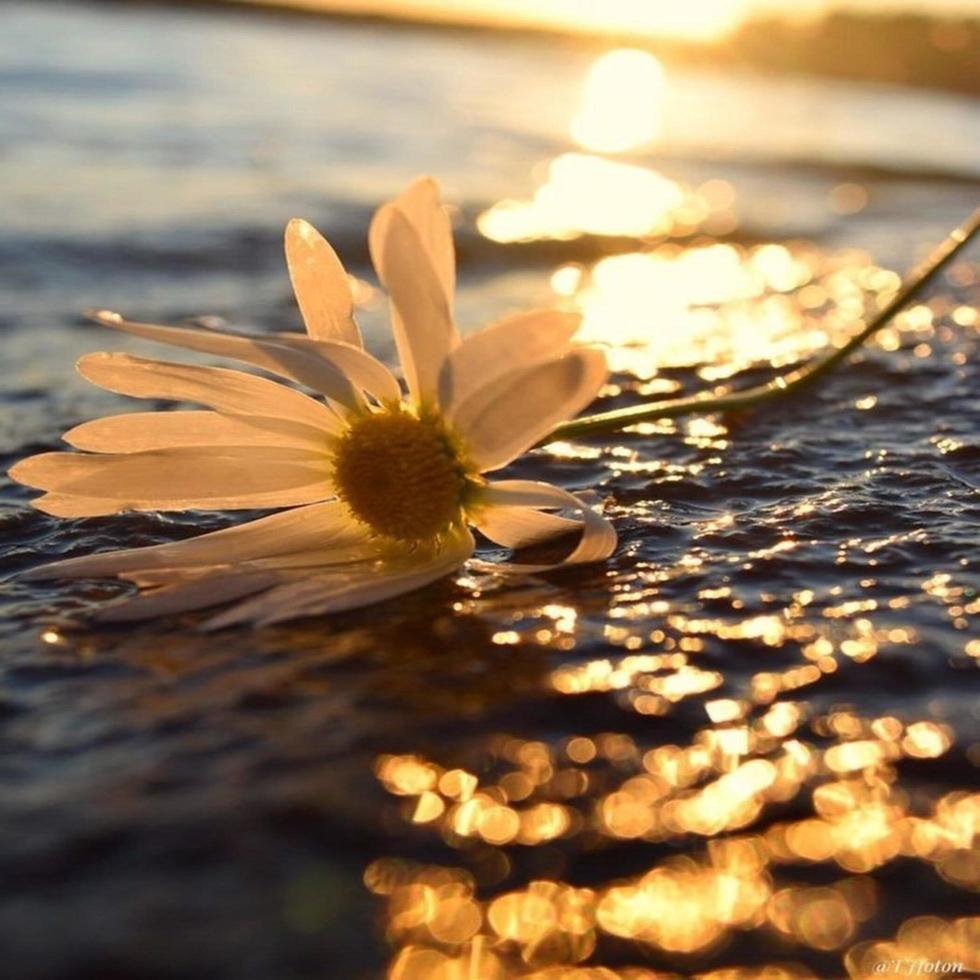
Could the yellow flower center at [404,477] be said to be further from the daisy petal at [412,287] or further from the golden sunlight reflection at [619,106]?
the golden sunlight reflection at [619,106]

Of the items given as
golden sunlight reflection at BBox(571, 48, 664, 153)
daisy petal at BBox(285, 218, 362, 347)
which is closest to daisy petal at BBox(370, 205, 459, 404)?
daisy petal at BBox(285, 218, 362, 347)

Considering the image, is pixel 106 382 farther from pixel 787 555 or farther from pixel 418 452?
pixel 787 555

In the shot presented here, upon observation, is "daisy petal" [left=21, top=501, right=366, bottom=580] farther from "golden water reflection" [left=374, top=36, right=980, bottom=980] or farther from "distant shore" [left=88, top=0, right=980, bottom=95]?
"distant shore" [left=88, top=0, right=980, bottom=95]

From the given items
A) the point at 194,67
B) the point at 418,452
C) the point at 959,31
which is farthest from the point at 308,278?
the point at 959,31

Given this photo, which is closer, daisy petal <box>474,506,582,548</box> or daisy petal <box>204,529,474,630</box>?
daisy petal <box>204,529,474,630</box>

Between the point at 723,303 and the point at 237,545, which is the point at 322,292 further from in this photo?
the point at 723,303

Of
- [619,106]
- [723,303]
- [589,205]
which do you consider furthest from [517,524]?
[619,106]

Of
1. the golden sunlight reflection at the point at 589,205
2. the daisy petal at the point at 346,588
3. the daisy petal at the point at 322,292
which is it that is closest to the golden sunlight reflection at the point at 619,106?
Answer: the golden sunlight reflection at the point at 589,205
